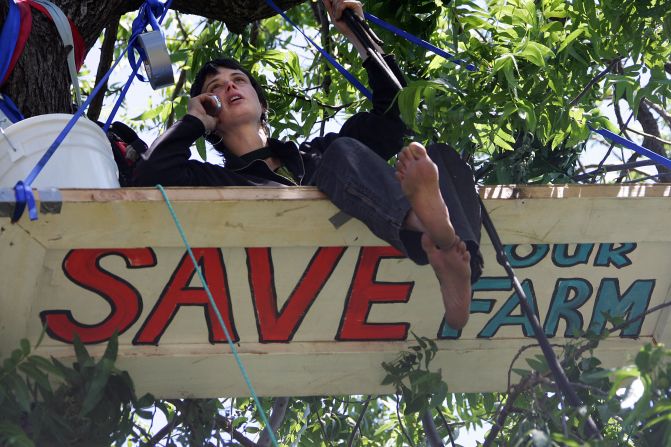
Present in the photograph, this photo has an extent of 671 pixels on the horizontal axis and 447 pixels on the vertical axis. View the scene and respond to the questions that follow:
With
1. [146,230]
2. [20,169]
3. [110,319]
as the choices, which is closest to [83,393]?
[110,319]

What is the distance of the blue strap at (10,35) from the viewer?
4652 millimetres

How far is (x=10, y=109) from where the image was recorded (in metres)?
4.57

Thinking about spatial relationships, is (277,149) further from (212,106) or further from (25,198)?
(25,198)

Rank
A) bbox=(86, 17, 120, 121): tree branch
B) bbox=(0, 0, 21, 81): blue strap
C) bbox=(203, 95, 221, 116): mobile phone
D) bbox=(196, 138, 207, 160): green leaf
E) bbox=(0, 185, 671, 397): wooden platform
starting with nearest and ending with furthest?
bbox=(0, 185, 671, 397): wooden platform < bbox=(203, 95, 221, 116): mobile phone < bbox=(0, 0, 21, 81): blue strap < bbox=(196, 138, 207, 160): green leaf < bbox=(86, 17, 120, 121): tree branch

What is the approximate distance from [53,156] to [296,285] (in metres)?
0.99

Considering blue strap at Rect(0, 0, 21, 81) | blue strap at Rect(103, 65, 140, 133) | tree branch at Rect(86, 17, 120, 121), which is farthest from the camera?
tree branch at Rect(86, 17, 120, 121)

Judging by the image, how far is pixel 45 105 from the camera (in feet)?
15.5

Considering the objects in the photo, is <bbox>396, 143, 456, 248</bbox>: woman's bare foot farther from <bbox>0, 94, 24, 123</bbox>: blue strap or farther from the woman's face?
<bbox>0, 94, 24, 123</bbox>: blue strap

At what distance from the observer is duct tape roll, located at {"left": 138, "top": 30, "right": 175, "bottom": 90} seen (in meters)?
4.47

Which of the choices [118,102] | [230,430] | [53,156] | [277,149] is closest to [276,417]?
[230,430]

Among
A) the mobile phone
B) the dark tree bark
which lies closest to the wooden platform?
the mobile phone

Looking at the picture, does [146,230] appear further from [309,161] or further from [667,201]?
[667,201]

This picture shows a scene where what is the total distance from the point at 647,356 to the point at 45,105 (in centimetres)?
285

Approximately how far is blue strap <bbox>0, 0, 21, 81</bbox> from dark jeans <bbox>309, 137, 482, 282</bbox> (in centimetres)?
168
